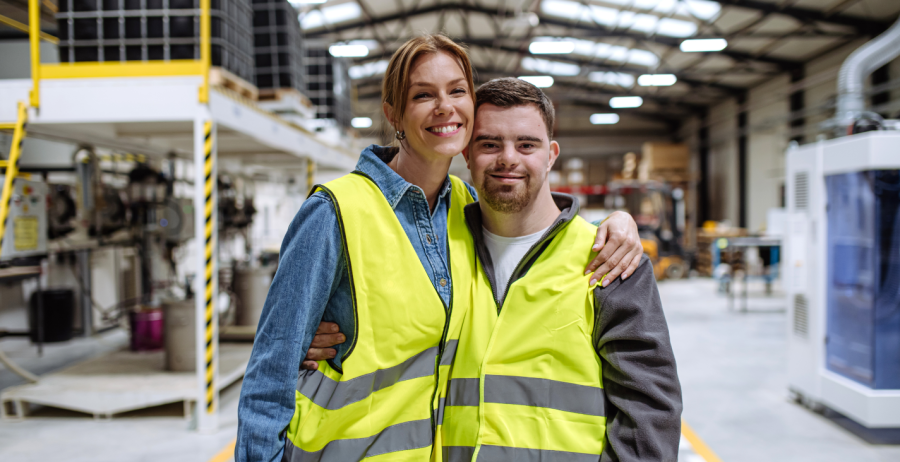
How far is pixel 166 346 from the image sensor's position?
522 cm

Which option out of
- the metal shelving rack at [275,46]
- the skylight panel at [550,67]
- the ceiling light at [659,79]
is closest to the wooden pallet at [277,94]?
the metal shelving rack at [275,46]

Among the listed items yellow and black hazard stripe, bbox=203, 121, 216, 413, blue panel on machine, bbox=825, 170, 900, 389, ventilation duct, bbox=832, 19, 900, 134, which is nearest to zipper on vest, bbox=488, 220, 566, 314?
yellow and black hazard stripe, bbox=203, 121, 216, 413

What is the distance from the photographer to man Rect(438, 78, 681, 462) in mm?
1451

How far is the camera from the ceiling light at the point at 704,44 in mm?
11823

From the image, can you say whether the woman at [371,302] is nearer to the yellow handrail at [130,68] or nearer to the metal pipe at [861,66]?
the yellow handrail at [130,68]

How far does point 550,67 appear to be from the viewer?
18.3 meters

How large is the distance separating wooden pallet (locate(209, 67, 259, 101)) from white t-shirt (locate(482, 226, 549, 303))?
367 cm

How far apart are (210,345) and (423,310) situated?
3.65 m

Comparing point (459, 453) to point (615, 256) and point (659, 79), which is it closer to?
point (615, 256)

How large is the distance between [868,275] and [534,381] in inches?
Result: 170

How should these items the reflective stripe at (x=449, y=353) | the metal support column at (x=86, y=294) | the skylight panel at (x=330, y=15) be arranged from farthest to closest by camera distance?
the skylight panel at (x=330, y=15), the metal support column at (x=86, y=294), the reflective stripe at (x=449, y=353)

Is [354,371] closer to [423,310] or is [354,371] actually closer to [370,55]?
[423,310]

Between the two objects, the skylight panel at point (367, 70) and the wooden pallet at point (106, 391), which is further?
the skylight panel at point (367, 70)

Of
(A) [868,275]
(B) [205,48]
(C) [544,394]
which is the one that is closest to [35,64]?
(B) [205,48]
